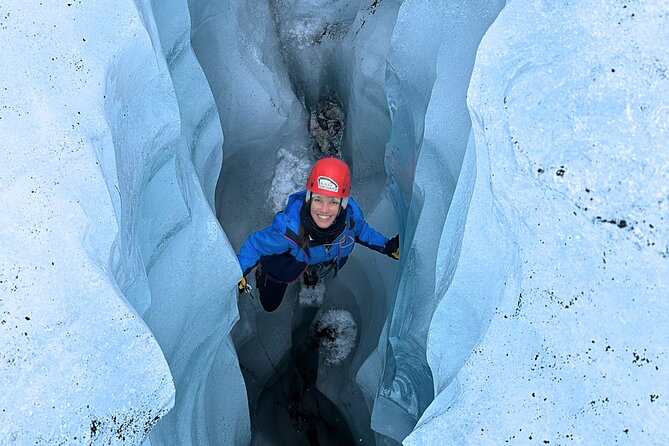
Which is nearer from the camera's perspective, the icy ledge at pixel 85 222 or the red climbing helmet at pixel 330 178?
the icy ledge at pixel 85 222

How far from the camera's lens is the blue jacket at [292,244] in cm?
258

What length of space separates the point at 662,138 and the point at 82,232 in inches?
53.3

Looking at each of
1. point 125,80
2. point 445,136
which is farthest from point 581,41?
point 125,80

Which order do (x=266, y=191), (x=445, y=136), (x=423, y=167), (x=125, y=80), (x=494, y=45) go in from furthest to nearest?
(x=266, y=191) → (x=423, y=167) → (x=445, y=136) → (x=125, y=80) → (x=494, y=45)

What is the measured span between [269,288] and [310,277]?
573 mm

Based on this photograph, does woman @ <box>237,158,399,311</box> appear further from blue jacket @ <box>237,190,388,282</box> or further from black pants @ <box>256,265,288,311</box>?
black pants @ <box>256,265,288,311</box>

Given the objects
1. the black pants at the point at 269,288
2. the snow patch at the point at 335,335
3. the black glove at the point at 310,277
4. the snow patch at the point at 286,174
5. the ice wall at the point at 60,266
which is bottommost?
the snow patch at the point at 335,335

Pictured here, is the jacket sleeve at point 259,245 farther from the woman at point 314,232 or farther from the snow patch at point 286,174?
the snow patch at point 286,174

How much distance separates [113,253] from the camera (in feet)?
4.85

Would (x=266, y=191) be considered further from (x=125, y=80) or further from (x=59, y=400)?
(x=59, y=400)

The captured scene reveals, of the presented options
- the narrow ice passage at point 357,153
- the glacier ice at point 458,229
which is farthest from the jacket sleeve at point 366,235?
the glacier ice at point 458,229

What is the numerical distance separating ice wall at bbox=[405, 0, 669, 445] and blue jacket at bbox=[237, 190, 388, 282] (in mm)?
1127

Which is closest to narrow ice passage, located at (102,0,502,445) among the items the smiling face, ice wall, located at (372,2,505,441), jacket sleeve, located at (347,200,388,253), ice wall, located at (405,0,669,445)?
ice wall, located at (372,2,505,441)

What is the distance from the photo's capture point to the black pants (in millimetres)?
3098
